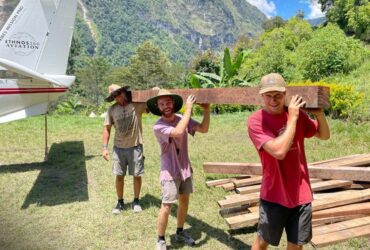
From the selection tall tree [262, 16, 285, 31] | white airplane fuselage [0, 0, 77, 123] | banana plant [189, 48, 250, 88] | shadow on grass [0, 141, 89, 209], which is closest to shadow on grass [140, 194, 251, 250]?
shadow on grass [0, 141, 89, 209]

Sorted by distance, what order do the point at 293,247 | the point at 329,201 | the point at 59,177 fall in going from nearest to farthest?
1. the point at 293,247
2. the point at 329,201
3. the point at 59,177

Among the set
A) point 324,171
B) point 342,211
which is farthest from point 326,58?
point 342,211

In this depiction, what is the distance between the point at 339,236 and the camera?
13.3 feet

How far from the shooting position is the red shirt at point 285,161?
2.79 meters

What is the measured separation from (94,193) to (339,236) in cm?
417

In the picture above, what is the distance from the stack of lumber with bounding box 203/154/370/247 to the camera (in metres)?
4.21

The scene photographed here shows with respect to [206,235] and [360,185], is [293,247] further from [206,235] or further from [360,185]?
[360,185]

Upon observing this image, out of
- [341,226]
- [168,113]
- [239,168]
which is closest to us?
[168,113]

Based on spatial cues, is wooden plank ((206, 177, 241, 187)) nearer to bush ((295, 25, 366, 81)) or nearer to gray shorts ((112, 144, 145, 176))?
gray shorts ((112, 144, 145, 176))

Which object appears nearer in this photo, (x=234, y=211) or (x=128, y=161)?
(x=234, y=211)

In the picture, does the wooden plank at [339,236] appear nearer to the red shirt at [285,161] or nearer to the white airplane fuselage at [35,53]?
the red shirt at [285,161]

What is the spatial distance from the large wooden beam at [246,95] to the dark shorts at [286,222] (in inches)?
32.4

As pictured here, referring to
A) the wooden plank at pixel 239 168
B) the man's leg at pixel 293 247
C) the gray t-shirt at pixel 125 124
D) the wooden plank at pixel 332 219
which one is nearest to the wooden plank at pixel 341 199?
the wooden plank at pixel 332 219

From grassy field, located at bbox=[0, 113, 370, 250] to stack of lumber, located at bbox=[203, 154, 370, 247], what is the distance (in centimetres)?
18
